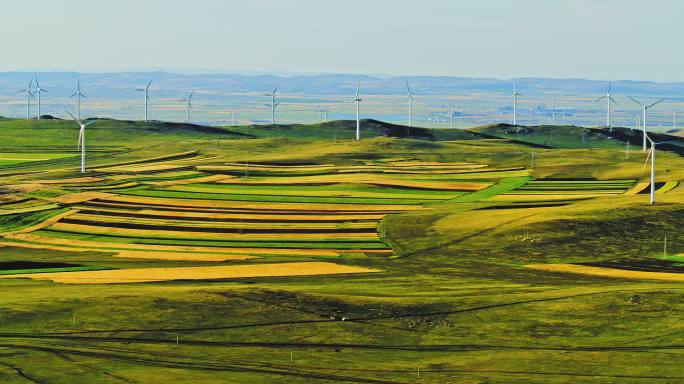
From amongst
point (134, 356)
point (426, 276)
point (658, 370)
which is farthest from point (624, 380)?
point (426, 276)

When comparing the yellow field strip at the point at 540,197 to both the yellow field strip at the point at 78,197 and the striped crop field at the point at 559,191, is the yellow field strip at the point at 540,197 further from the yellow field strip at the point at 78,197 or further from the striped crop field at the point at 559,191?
the yellow field strip at the point at 78,197

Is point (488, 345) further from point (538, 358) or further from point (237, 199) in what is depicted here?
point (237, 199)

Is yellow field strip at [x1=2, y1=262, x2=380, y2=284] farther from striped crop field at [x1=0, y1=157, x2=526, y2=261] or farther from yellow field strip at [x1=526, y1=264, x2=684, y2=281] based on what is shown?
yellow field strip at [x1=526, y1=264, x2=684, y2=281]

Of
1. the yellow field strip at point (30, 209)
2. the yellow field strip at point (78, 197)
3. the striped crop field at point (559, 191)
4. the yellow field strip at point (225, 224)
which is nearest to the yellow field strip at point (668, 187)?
the striped crop field at point (559, 191)

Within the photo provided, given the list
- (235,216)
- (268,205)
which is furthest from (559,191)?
(235,216)

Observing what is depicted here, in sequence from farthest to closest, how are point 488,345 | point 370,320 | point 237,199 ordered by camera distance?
point 237,199
point 370,320
point 488,345

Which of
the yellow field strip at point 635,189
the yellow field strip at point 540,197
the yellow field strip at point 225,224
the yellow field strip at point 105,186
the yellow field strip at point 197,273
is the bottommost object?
the yellow field strip at point 197,273

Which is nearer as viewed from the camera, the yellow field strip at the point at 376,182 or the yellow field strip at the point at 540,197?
the yellow field strip at the point at 540,197
